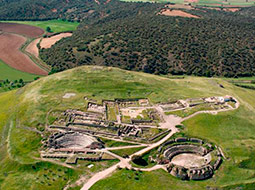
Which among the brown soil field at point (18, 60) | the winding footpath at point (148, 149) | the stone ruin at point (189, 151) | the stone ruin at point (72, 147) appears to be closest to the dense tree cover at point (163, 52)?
the brown soil field at point (18, 60)

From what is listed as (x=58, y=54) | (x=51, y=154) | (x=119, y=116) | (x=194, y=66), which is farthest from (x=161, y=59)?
(x=51, y=154)

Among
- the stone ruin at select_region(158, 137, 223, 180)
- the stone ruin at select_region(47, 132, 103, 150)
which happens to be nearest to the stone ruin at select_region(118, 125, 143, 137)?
the stone ruin at select_region(47, 132, 103, 150)

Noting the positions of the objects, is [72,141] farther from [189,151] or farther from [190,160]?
[189,151]

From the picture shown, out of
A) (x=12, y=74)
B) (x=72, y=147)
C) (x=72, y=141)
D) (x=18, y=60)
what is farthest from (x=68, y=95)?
(x=18, y=60)

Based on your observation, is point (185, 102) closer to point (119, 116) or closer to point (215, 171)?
point (119, 116)

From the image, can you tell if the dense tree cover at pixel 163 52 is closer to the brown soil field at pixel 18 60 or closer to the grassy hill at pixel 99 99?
the brown soil field at pixel 18 60
